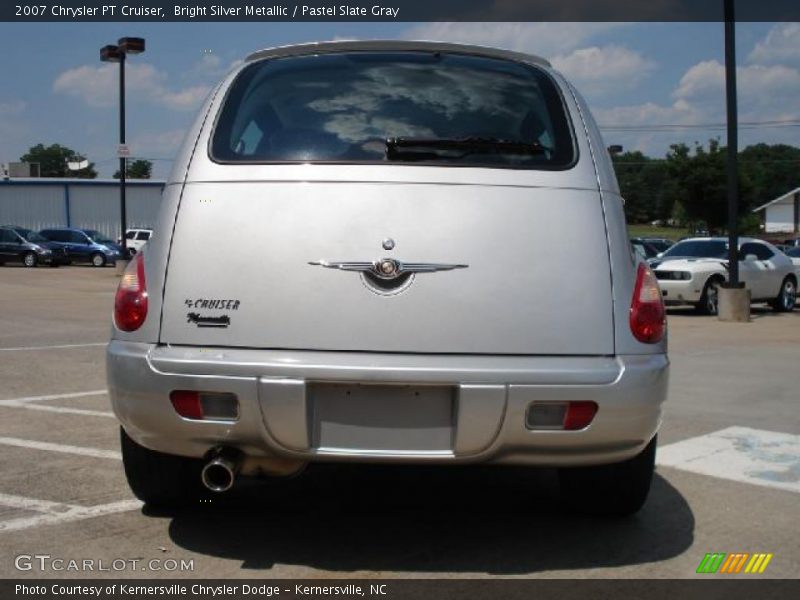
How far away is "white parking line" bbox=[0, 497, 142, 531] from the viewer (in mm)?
4176

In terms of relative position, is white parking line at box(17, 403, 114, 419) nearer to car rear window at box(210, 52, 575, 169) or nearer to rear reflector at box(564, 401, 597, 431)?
car rear window at box(210, 52, 575, 169)

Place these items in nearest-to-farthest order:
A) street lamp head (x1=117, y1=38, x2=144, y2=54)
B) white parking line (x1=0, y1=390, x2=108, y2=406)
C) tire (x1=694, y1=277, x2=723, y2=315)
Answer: white parking line (x1=0, y1=390, x2=108, y2=406)
tire (x1=694, y1=277, x2=723, y2=315)
street lamp head (x1=117, y1=38, x2=144, y2=54)

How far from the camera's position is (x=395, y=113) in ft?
12.6

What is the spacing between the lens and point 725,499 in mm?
4855

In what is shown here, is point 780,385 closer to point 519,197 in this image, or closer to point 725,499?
point 725,499

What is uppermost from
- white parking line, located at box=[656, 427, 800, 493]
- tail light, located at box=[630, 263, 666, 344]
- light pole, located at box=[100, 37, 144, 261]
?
light pole, located at box=[100, 37, 144, 261]

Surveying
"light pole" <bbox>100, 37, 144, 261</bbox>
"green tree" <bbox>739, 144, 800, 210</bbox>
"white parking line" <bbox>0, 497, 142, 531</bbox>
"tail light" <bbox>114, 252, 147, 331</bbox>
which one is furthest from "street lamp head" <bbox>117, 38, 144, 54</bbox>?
"green tree" <bbox>739, 144, 800, 210</bbox>

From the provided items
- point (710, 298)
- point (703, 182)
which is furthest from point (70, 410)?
point (703, 182)

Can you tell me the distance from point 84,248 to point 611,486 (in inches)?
1453

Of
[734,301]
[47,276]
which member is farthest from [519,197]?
[47,276]

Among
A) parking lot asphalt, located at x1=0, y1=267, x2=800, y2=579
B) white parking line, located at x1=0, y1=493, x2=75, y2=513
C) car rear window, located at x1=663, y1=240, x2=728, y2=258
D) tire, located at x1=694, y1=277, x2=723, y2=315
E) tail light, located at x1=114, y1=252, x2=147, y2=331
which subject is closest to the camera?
tail light, located at x1=114, y1=252, x2=147, y2=331

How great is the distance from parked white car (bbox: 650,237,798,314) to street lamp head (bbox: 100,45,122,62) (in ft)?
61.6

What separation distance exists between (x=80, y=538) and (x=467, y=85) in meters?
2.41

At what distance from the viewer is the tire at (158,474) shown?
4109 millimetres
